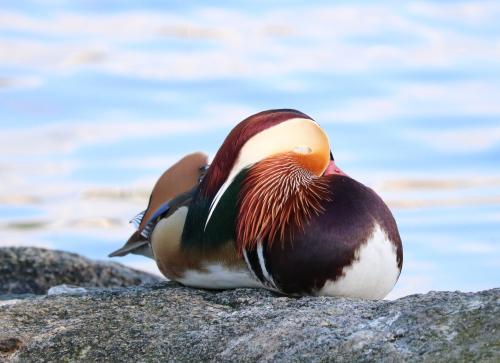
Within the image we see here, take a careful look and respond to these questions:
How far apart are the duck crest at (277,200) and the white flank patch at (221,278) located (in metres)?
0.11

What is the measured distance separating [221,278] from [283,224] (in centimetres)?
35

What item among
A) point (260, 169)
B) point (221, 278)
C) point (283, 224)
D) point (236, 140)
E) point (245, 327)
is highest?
point (236, 140)

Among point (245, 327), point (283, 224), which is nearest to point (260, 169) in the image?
point (283, 224)

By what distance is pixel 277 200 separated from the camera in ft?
17.1

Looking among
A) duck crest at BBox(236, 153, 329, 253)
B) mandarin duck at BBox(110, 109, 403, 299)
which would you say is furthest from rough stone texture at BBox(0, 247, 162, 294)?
duck crest at BBox(236, 153, 329, 253)

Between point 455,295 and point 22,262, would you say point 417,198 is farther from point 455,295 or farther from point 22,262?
point 455,295

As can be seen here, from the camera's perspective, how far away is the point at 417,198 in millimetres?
10750

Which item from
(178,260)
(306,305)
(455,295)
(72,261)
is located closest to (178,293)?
(178,260)

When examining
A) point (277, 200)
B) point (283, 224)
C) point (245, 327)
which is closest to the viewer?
point (245, 327)

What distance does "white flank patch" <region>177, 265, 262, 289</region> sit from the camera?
17.1ft

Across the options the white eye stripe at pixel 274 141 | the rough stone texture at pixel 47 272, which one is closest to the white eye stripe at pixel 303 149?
the white eye stripe at pixel 274 141

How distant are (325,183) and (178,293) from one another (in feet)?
2.27

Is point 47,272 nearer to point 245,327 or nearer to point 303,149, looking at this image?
point 303,149

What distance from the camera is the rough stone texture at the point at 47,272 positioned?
24.0 ft
